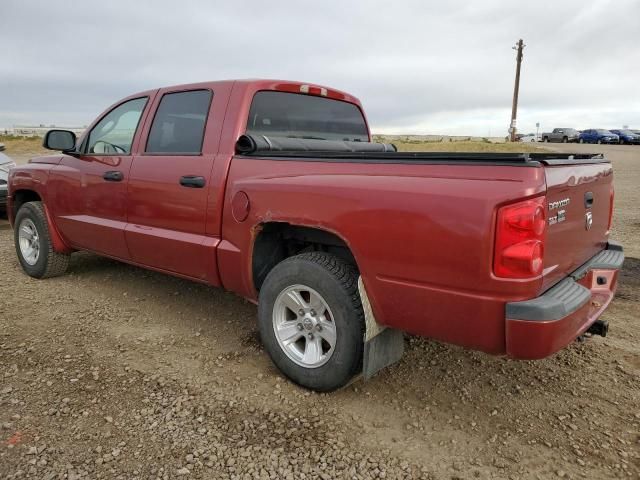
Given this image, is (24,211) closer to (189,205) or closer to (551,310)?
(189,205)

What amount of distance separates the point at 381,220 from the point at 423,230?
Result: 240 millimetres

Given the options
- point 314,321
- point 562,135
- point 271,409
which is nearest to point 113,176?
point 314,321

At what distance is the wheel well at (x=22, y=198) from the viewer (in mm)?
5565

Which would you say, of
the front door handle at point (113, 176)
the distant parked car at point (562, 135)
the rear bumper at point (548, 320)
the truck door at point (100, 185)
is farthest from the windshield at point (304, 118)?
the distant parked car at point (562, 135)

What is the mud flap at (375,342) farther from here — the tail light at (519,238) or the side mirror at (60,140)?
the side mirror at (60,140)

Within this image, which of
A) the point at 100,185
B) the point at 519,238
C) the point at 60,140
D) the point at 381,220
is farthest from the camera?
the point at 60,140

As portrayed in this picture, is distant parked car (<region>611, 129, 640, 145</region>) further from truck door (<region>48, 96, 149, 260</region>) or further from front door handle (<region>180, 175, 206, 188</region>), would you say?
front door handle (<region>180, 175, 206, 188</region>)

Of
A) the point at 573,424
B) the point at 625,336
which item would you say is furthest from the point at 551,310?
the point at 625,336

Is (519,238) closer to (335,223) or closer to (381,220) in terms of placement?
(381,220)

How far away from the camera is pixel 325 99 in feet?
14.6

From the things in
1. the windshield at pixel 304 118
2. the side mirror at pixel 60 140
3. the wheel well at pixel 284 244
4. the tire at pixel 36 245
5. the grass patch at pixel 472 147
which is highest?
the windshield at pixel 304 118

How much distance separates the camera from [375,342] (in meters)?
2.82

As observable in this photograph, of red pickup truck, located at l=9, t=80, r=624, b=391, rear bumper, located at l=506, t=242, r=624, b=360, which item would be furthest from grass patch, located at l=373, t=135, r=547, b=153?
rear bumper, located at l=506, t=242, r=624, b=360

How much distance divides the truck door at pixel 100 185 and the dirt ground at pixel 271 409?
0.73 m
